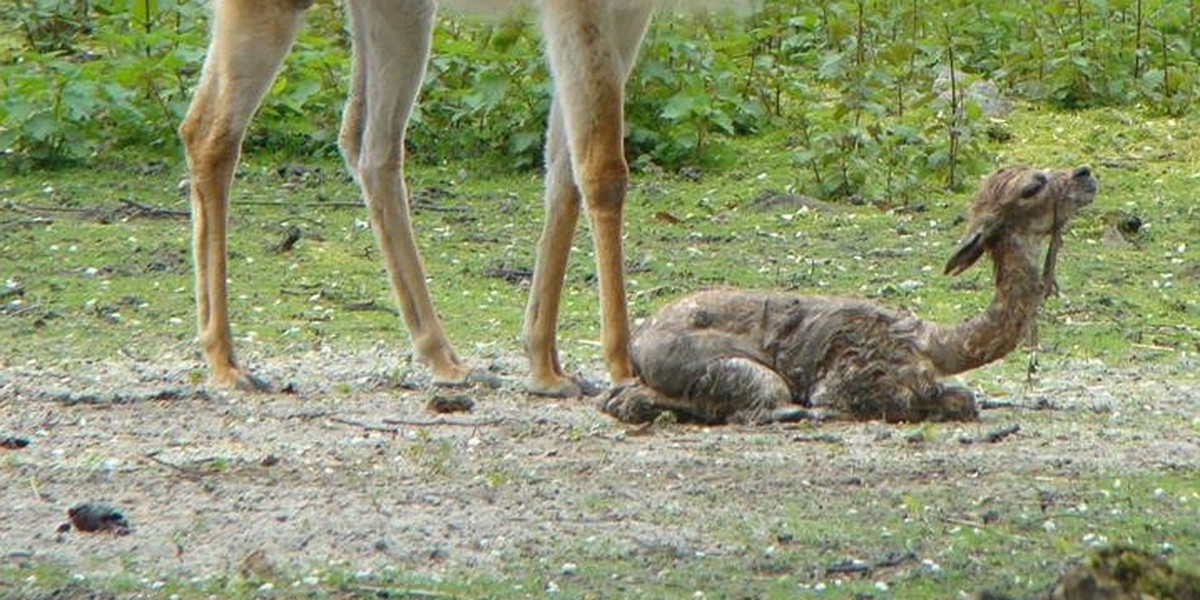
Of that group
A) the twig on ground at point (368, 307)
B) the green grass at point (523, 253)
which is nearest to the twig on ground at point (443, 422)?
the green grass at point (523, 253)

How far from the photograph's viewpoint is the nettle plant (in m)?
12.3

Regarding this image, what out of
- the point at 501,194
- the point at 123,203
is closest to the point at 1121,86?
the point at 501,194

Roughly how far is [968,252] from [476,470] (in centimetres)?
159

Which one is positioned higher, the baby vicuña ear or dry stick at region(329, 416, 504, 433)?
the baby vicuña ear

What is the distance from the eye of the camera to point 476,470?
20.1 feet

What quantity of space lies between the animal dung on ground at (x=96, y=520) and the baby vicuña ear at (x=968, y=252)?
250cm

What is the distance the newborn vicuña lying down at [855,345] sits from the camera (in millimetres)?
6680

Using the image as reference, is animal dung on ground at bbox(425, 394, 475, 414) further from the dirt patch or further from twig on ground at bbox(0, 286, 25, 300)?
twig on ground at bbox(0, 286, 25, 300)

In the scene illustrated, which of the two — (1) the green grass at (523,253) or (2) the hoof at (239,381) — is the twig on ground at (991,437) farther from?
(2) the hoof at (239,381)

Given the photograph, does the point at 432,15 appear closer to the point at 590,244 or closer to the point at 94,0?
the point at 590,244

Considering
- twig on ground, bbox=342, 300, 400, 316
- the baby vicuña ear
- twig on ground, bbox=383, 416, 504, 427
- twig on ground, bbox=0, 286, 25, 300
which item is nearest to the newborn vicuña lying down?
the baby vicuña ear

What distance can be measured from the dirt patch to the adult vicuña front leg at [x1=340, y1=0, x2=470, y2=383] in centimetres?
51

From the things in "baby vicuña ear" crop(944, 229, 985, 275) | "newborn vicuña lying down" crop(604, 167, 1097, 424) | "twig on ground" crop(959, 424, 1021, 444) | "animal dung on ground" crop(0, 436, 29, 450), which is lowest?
"animal dung on ground" crop(0, 436, 29, 450)

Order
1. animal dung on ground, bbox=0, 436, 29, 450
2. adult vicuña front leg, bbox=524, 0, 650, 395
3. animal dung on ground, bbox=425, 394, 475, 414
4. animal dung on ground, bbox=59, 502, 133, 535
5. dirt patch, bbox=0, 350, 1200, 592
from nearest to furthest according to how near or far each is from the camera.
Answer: dirt patch, bbox=0, 350, 1200, 592 → animal dung on ground, bbox=59, 502, 133, 535 → animal dung on ground, bbox=0, 436, 29, 450 → animal dung on ground, bbox=425, 394, 475, 414 → adult vicuña front leg, bbox=524, 0, 650, 395
